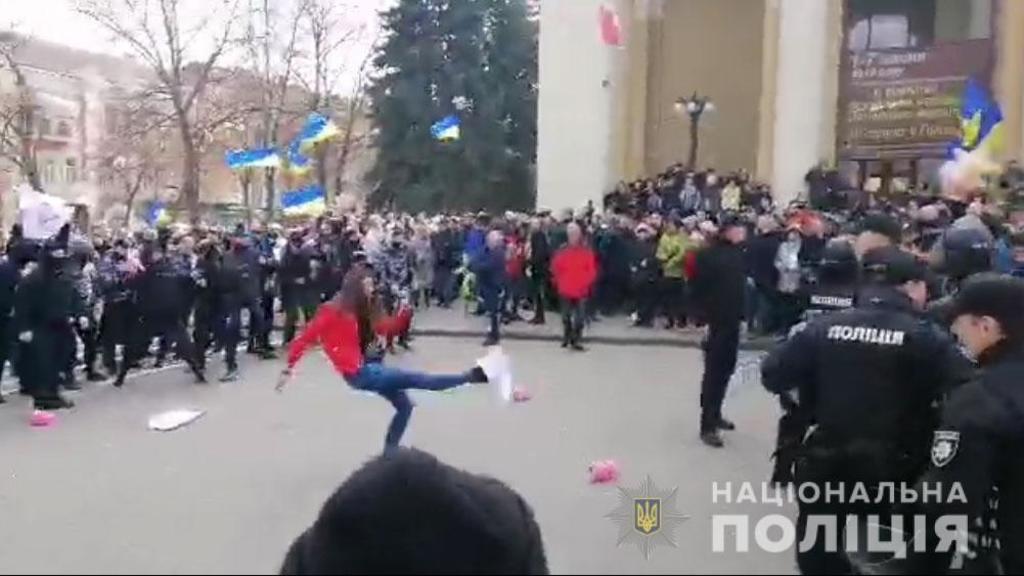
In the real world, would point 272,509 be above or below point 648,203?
below

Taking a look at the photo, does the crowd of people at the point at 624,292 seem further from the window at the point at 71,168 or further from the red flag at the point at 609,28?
the window at the point at 71,168

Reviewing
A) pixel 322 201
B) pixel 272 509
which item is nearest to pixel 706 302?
pixel 272 509

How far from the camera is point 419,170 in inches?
1634

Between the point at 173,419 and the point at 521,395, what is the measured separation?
3532mm

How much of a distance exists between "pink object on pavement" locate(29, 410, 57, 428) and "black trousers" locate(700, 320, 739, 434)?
5972 millimetres

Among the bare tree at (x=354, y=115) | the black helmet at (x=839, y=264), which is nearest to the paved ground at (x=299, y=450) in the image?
the black helmet at (x=839, y=264)

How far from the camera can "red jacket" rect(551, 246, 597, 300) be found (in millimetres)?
17656

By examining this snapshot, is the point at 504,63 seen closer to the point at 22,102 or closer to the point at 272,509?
the point at 22,102

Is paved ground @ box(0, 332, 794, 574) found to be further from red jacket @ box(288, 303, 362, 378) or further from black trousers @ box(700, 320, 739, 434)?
red jacket @ box(288, 303, 362, 378)

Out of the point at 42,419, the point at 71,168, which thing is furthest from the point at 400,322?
the point at 71,168

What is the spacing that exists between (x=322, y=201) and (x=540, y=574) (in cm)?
2015

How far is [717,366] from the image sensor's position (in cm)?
1027

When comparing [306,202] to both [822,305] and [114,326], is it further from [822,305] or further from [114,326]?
[822,305]

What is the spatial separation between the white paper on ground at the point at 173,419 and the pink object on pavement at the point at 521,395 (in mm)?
3110
